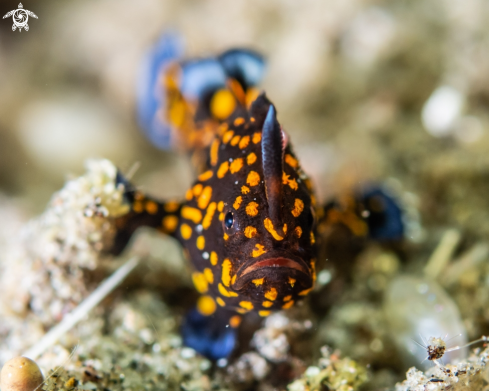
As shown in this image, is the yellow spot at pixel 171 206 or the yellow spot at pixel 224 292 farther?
the yellow spot at pixel 171 206

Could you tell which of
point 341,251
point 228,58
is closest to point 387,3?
point 228,58

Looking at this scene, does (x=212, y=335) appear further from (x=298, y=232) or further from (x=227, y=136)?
(x=227, y=136)

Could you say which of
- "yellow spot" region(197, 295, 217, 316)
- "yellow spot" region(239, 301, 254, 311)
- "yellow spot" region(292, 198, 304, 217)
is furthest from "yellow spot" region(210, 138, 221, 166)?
"yellow spot" region(197, 295, 217, 316)

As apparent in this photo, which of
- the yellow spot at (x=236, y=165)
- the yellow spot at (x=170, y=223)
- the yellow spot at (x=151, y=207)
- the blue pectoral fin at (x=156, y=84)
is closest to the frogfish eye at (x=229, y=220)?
the yellow spot at (x=236, y=165)

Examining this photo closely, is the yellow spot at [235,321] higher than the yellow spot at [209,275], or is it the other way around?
the yellow spot at [209,275]

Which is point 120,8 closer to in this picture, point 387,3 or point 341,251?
point 387,3

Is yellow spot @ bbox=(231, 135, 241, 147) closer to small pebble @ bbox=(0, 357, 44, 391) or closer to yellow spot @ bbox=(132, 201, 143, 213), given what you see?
yellow spot @ bbox=(132, 201, 143, 213)

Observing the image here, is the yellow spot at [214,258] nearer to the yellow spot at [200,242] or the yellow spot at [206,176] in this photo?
the yellow spot at [200,242]
